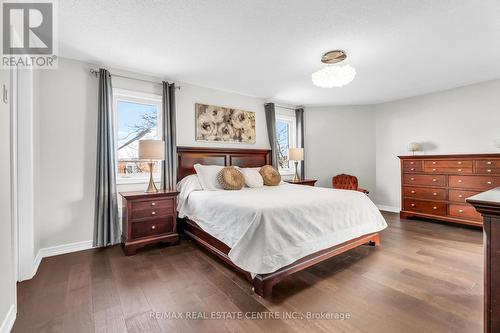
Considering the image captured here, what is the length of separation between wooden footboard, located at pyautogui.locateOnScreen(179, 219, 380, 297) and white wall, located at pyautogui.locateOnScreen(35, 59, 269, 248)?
1.38 metres

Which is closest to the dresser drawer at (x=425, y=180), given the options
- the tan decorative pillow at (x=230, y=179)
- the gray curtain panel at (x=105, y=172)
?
the tan decorative pillow at (x=230, y=179)

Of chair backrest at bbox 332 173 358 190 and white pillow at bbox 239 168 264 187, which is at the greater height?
white pillow at bbox 239 168 264 187

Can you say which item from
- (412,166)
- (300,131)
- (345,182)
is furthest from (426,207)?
(300,131)

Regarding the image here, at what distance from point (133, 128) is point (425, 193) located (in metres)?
5.22

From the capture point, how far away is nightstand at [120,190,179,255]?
285 centimetres

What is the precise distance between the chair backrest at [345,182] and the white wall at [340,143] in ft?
1.30

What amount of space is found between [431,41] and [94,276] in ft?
14.4

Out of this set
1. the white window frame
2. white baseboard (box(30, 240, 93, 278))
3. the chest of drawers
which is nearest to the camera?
white baseboard (box(30, 240, 93, 278))

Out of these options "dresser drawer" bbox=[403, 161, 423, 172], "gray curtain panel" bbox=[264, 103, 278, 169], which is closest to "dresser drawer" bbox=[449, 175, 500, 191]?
"dresser drawer" bbox=[403, 161, 423, 172]

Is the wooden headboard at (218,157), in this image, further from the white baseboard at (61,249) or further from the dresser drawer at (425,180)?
the dresser drawer at (425,180)

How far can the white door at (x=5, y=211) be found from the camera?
1.46 metres

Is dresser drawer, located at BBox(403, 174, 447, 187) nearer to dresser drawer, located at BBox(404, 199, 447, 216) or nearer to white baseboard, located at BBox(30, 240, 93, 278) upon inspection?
dresser drawer, located at BBox(404, 199, 447, 216)

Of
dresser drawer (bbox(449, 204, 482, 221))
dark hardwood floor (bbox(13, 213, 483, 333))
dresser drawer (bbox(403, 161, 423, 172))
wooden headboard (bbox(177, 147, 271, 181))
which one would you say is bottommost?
dark hardwood floor (bbox(13, 213, 483, 333))

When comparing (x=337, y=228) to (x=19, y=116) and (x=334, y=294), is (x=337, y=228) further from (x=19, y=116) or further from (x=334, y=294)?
(x=19, y=116)
